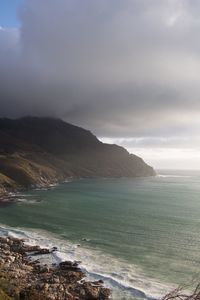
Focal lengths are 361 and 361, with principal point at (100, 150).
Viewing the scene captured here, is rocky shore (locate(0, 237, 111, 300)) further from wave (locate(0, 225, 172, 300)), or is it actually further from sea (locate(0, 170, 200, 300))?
sea (locate(0, 170, 200, 300))

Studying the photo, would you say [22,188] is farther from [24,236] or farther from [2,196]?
[24,236]

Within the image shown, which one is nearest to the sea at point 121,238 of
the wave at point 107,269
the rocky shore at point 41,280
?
the wave at point 107,269

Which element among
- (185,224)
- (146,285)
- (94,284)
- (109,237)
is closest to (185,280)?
(146,285)

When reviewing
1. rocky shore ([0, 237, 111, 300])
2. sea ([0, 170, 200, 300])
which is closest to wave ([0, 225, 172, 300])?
sea ([0, 170, 200, 300])

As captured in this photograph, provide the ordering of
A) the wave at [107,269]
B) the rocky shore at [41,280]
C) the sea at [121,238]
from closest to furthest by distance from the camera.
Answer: the rocky shore at [41,280] < the wave at [107,269] < the sea at [121,238]

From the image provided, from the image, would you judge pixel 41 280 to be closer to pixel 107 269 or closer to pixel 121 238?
pixel 107 269

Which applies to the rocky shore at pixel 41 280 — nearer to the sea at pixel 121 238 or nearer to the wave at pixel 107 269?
the wave at pixel 107 269
